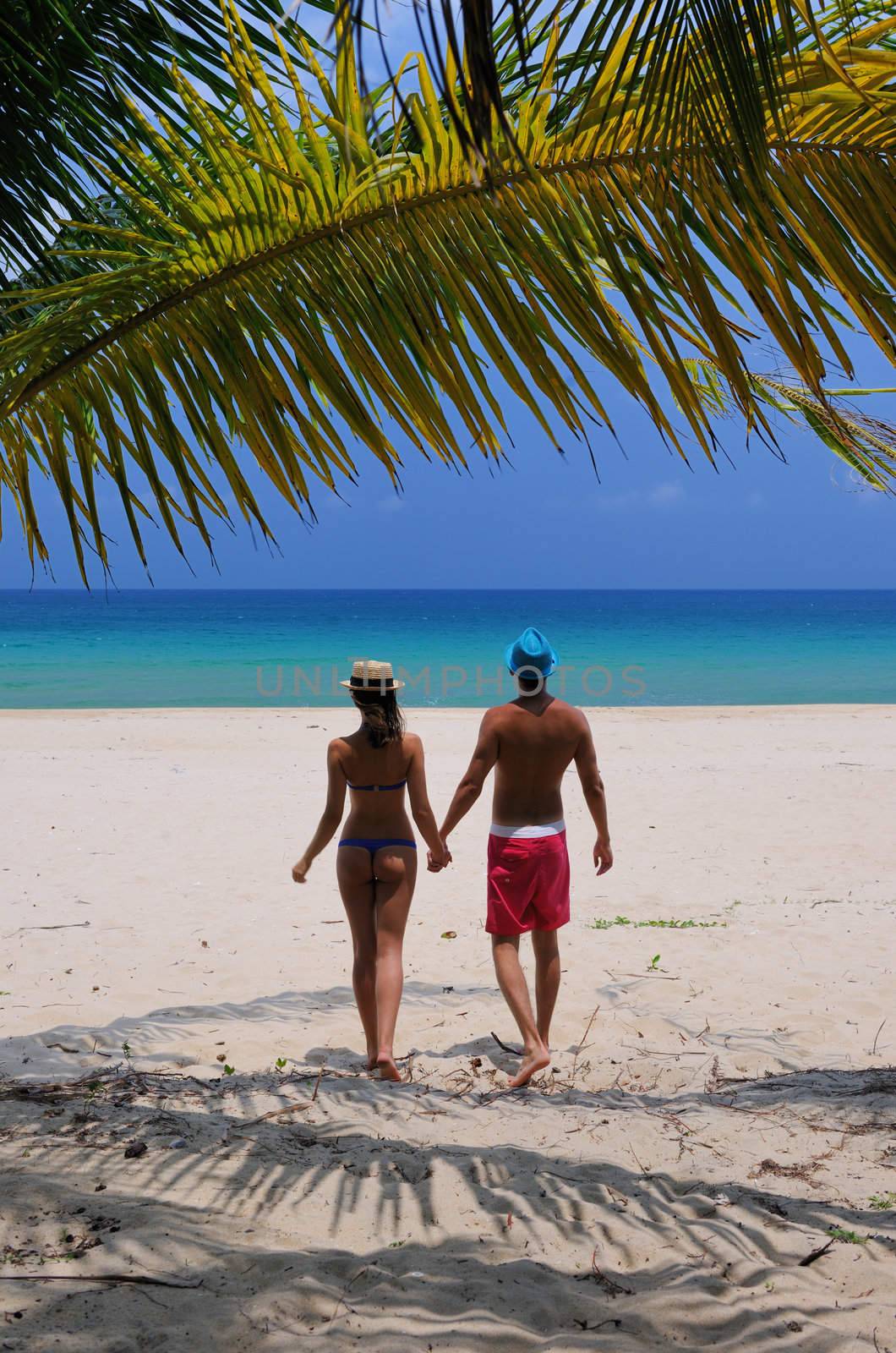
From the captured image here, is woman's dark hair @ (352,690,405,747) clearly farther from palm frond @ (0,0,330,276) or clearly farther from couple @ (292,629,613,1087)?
palm frond @ (0,0,330,276)

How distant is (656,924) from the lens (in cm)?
625

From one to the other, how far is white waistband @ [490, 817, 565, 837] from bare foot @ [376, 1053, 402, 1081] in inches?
39.7

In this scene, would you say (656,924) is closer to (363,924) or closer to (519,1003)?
(519,1003)

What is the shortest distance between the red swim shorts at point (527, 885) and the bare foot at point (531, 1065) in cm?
48

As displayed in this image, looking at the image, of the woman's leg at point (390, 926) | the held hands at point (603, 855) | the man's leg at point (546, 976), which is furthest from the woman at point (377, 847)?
the held hands at point (603, 855)

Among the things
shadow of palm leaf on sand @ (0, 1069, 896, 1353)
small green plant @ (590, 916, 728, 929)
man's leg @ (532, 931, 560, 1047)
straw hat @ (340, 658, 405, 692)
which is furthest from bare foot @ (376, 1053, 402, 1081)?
small green plant @ (590, 916, 728, 929)

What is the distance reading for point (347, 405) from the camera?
2357 millimetres

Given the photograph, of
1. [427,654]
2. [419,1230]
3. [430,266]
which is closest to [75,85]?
[430,266]

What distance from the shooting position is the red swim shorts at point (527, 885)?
Result: 166 inches

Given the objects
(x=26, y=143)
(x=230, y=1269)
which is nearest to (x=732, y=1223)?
(x=230, y=1269)

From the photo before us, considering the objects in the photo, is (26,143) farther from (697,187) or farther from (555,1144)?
(555,1144)

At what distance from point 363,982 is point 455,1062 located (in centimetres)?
62

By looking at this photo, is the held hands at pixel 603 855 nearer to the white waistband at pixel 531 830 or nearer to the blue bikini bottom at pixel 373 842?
the white waistband at pixel 531 830

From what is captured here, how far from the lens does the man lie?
166 inches
